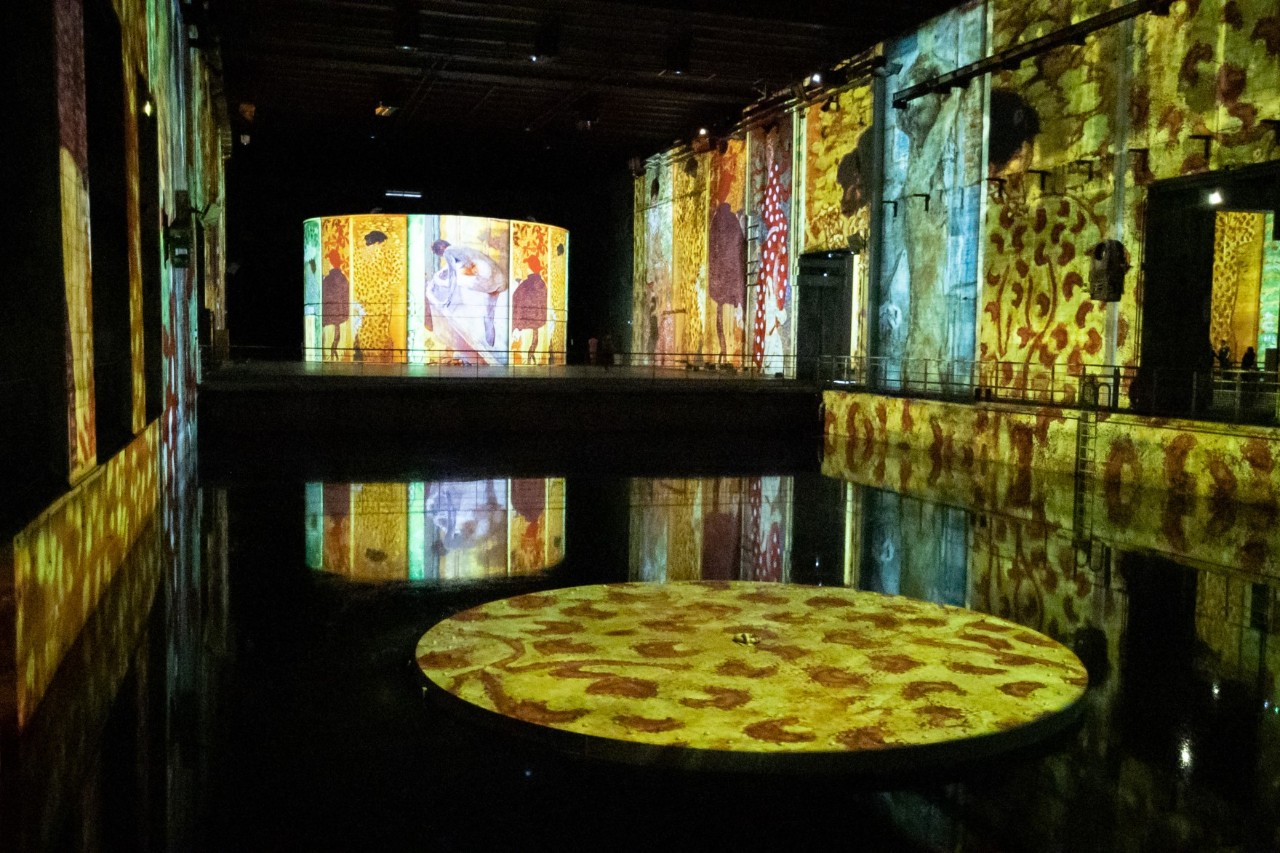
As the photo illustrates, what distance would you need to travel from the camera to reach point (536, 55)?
63.5ft

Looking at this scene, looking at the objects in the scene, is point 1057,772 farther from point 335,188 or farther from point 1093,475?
point 335,188

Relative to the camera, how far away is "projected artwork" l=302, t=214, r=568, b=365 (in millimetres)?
25984

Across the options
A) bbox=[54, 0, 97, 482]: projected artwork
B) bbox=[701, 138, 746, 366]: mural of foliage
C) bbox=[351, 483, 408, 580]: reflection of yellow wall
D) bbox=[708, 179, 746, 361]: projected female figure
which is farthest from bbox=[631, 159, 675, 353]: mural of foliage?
bbox=[54, 0, 97, 482]: projected artwork

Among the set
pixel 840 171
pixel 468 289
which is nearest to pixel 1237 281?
pixel 840 171

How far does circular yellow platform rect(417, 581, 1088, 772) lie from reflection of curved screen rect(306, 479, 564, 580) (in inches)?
57.7

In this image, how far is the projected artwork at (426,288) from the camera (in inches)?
1023

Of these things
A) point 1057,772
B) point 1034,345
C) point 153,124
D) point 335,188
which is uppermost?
point 335,188

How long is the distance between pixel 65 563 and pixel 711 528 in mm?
5795

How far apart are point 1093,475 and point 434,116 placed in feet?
59.9

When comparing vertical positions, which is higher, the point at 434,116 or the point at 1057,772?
the point at 434,116

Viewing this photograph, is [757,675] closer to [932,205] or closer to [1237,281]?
[932,205]

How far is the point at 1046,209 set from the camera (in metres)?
16.1

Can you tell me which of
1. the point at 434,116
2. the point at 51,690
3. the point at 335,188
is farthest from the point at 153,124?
the point at 335,188

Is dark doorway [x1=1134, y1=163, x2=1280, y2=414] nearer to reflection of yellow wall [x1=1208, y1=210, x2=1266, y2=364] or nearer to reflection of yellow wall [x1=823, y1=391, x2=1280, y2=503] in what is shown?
reflection of yellow wall [x1=823, y1=391, x2=1280, y2=503]
